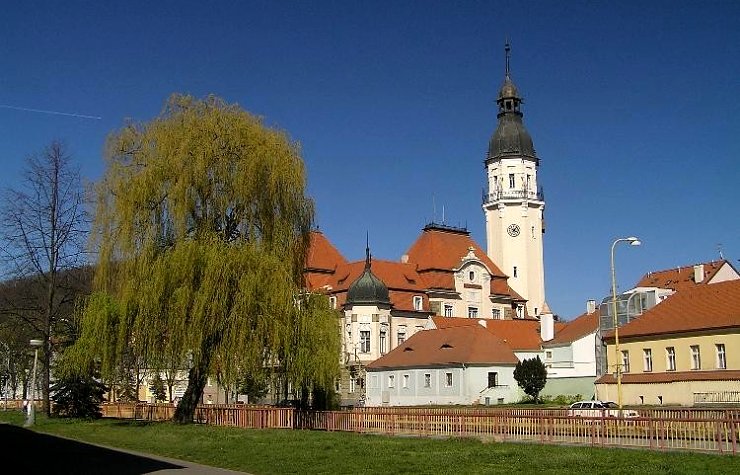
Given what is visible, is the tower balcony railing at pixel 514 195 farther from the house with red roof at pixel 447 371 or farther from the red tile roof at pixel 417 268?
the house with red roof at pixel 447 371

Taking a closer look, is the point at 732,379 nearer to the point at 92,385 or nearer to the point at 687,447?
the point at 687,447

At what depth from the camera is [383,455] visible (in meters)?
19.9

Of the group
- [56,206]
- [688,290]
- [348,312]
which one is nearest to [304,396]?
[56,206]

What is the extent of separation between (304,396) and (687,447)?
51.1 ft

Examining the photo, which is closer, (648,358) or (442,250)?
(648,358)

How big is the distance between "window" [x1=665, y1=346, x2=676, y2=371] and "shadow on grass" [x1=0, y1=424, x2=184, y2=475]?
110 feet

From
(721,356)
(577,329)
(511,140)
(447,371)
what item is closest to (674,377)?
(721,356)

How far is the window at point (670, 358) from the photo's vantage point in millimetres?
46625

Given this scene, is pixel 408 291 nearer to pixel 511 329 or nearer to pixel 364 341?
pixel 364 341

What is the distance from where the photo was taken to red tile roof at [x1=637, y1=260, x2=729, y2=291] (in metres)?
74.3

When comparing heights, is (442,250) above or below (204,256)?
above

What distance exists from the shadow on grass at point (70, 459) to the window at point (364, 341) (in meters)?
49.8

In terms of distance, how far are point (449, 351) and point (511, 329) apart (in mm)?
14385

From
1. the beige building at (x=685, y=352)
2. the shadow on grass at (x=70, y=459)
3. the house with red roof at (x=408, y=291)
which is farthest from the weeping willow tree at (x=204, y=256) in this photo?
the house with red roof at (x=408, y=291)
